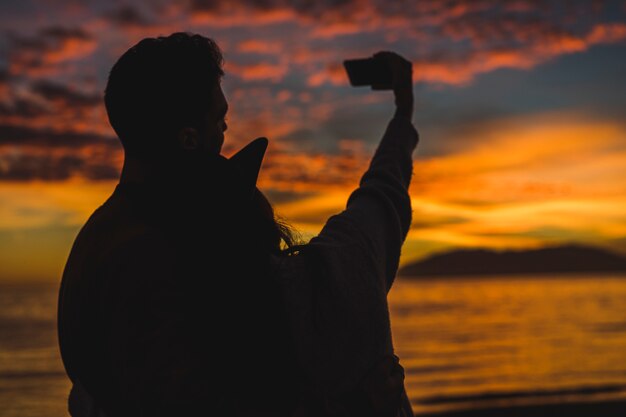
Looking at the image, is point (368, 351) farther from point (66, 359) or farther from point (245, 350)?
point (66, 359)

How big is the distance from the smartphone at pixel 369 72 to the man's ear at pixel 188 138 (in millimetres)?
738

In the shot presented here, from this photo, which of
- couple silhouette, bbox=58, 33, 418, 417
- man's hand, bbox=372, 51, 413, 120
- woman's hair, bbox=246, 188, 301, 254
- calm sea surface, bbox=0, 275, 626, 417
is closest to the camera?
couple silhouette, bbox=58, 33, 418, 417

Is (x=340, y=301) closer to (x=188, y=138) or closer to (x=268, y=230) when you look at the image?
(x=268, y=230)

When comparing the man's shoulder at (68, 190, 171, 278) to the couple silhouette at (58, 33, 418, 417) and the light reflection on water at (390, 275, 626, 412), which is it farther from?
the light reflection on water at (390, 275, 626, 412)

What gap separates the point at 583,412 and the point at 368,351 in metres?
15.7

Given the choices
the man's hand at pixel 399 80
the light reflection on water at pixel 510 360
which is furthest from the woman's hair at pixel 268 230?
the light reflection on water at pixel 510 360

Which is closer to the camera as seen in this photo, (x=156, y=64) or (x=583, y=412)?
(x=156, y=64)

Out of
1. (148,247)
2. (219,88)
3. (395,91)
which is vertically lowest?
(148,247)

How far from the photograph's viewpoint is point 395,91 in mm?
1994

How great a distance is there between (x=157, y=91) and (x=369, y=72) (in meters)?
0.85

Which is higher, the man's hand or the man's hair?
the man's hand

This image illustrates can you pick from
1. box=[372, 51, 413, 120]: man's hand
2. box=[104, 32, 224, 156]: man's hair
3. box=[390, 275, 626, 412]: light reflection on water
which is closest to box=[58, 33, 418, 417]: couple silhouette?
box=[104, 32, 224, 156]: man's hair

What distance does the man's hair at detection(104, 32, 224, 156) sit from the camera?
1.38 m

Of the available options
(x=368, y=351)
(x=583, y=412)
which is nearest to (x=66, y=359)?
(x=368, y=351)
